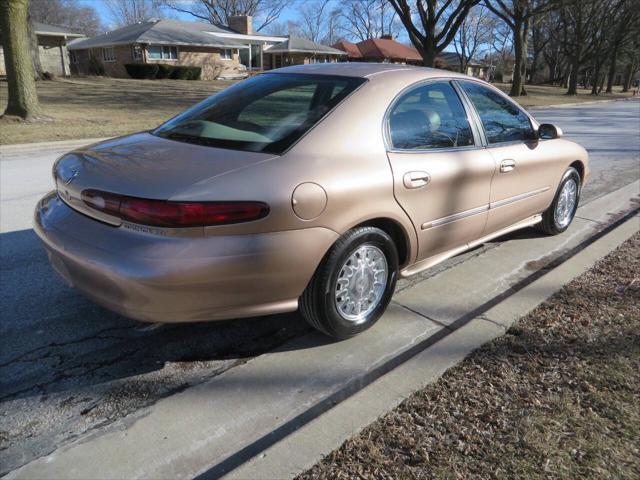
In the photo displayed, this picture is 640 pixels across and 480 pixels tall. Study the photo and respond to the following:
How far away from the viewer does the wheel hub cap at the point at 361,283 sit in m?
3.04

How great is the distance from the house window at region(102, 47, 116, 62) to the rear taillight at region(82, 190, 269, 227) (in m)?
42.3

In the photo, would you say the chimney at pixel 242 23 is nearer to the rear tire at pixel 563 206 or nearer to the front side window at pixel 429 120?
the rear tire at pixel 563 206

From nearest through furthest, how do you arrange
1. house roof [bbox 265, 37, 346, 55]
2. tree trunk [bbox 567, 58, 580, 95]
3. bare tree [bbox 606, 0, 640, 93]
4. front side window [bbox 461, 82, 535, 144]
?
front side window [bbox 461, 82, 535, 144]
tree trunk [bbox 567, 58, 580, 95]
bare tree [bbox 606, 0, 640, 93]
house roof [bbox 265, 37, 346, 55]

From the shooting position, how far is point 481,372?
9.32 ft

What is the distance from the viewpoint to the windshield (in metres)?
2.97

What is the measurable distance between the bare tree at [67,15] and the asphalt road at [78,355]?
7750 centimetres

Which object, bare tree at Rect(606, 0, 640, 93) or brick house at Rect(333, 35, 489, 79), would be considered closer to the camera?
bare tree at Rect(606, 0, 640, 93)

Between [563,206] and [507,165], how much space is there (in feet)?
5.05

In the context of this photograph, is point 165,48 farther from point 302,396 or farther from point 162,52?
point 302,396

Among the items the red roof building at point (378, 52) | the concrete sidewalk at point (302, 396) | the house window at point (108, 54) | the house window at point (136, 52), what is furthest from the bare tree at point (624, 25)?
the concrete sidewalk at point (302, 396)

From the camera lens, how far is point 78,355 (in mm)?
2980

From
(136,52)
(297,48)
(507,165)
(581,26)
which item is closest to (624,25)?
(581,26)

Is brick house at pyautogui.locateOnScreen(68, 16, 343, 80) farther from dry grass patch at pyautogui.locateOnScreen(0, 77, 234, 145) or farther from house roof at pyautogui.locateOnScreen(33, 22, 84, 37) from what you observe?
dry grass patch at pyautogui.locateOnScreen(0, 77, 234, 145)

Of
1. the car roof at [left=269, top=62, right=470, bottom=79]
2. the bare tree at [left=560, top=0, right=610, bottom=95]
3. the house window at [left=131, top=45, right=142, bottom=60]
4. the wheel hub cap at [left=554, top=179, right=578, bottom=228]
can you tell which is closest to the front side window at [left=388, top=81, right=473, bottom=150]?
the car roof at [left=269, top=62, right=470, bottom=79]
